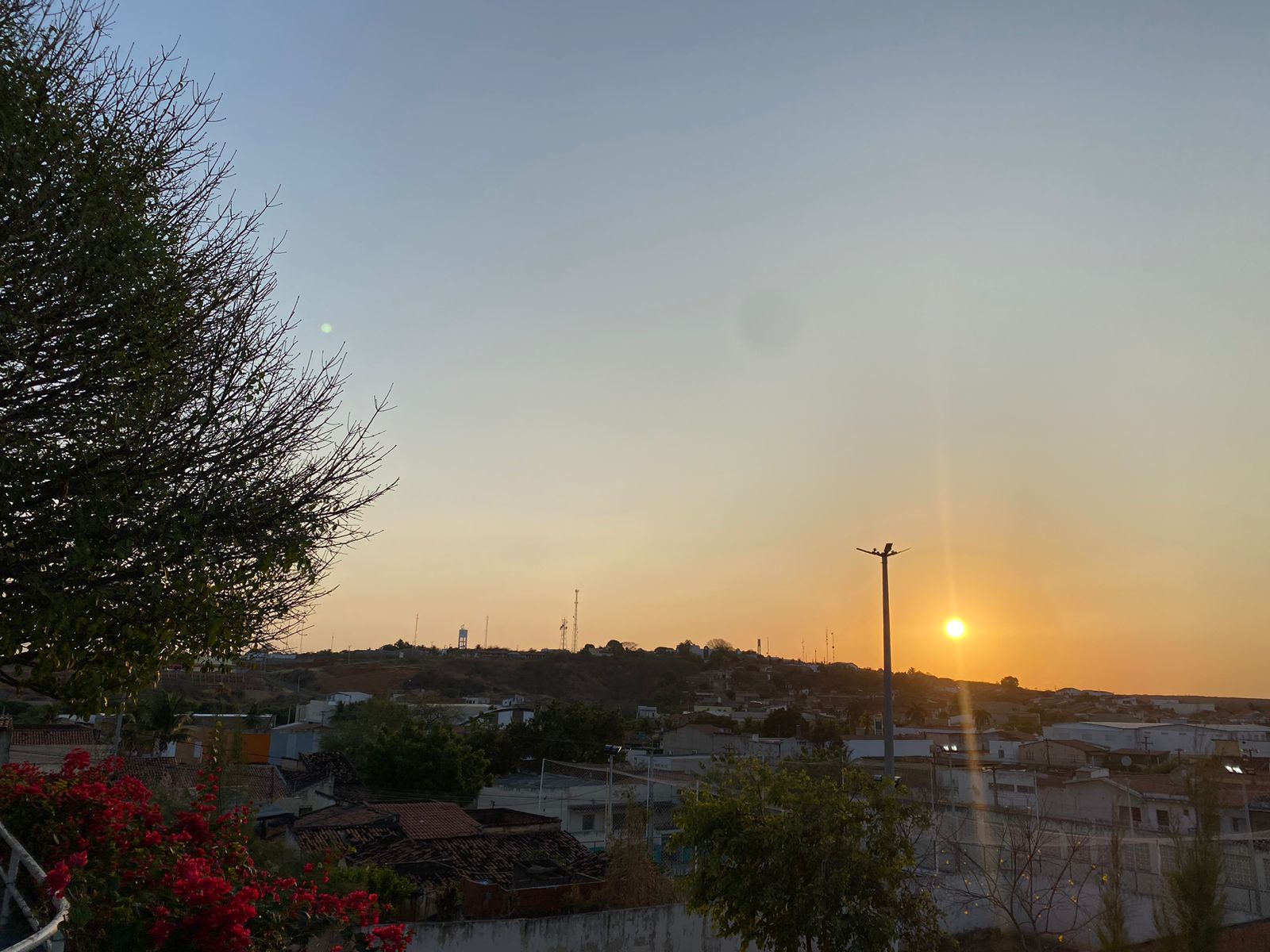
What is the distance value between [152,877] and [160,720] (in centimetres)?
3906

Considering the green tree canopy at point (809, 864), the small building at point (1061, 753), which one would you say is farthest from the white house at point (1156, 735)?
the green tree canopy at point (809, 864)

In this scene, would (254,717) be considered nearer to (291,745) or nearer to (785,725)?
(291,745)

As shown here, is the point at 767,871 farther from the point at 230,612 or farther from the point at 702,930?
the point at 230,612

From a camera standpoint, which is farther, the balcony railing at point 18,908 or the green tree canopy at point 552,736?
the green tree canopy at point 552,736

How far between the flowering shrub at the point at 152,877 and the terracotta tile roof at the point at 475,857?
14090mm

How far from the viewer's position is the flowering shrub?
→ 7.24 meters

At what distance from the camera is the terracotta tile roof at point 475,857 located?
944 inches

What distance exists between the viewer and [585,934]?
60.0ft

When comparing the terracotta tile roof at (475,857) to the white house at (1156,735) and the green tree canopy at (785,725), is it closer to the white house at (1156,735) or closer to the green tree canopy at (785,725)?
the green tree canopy at (785,725)

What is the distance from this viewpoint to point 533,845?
90.5ft

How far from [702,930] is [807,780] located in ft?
20.2

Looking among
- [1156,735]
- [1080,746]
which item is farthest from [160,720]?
[1156,735]

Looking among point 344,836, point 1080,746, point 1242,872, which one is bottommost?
point 344,836

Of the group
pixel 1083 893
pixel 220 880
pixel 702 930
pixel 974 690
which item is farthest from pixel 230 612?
pixel 974 690
